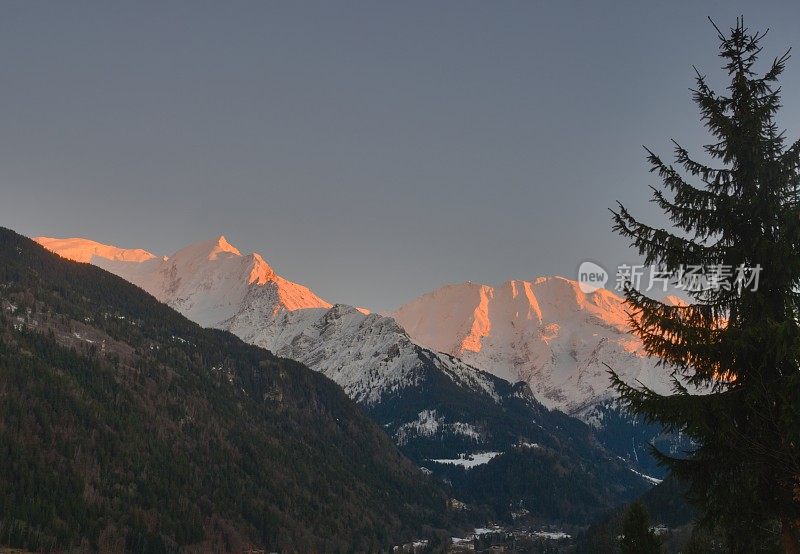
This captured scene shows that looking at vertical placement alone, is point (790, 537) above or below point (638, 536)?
above

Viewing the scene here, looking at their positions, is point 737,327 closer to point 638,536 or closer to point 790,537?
point 790,537

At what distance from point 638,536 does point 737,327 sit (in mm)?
58563

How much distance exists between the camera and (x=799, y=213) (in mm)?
24656

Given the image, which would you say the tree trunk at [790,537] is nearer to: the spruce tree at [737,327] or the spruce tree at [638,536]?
the spruce tree at [737,327]

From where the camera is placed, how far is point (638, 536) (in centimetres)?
7656

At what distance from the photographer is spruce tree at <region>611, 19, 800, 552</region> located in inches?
945

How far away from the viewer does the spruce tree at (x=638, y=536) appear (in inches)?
2938

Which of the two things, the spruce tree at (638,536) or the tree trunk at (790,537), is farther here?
the spruce tree at (638,536)

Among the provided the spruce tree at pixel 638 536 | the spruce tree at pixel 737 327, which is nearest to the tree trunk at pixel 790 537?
the spruce tree at pixel 737 327

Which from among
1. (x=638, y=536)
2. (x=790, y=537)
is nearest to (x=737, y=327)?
(x=790, y=537)

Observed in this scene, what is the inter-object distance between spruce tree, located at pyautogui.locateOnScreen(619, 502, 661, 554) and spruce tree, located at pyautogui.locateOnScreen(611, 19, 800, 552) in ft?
172

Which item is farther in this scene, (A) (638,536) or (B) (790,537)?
(A) (638,536)

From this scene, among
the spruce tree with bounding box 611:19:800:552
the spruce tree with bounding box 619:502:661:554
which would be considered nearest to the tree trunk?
the spruce tree with bounding box 611:19:800:552

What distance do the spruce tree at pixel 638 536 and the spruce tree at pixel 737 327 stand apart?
52396 mm
